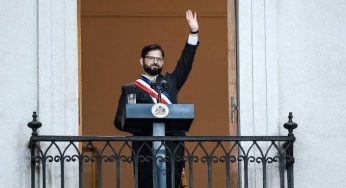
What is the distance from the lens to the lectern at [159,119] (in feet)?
38.9

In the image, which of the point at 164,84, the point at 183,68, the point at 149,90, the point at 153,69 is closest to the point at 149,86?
the point at 149,90

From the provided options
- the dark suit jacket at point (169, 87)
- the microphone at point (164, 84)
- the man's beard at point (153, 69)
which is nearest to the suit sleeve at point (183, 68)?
the dark suit jacket at point (169, 87)

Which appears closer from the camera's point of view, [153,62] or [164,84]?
[164,84]

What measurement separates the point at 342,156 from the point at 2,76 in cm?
257

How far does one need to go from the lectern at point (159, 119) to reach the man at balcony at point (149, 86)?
209mm

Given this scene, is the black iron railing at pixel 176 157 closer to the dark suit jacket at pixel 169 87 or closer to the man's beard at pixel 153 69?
the dark suit jacket at pixel 169 87

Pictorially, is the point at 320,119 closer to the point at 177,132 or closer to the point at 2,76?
the point at 177,132

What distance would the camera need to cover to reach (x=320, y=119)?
12.7 metres

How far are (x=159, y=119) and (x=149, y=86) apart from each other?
61 cm

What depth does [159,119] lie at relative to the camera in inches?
470

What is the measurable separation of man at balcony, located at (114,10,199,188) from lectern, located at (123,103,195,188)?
0.69ft

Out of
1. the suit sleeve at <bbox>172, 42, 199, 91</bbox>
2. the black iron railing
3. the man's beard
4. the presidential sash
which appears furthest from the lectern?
the suit sleeve at <bbox>172, 42, 199, 91</bbox>

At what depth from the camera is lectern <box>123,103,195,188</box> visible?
467 inches

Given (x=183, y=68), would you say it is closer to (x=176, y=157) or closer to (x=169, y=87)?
(x=169, y=87)
